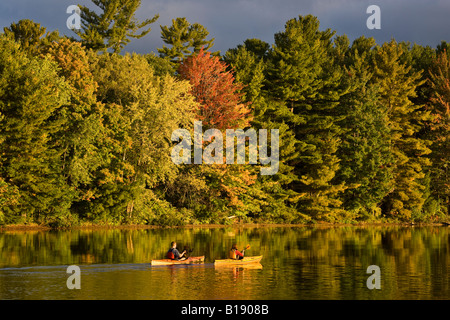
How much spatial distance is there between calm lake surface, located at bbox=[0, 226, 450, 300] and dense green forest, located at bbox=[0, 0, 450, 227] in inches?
243

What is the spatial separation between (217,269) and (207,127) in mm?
32407

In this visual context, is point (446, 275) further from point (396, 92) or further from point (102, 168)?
point (396, 92)

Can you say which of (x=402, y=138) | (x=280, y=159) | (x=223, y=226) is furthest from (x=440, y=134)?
(x=223, y=226)

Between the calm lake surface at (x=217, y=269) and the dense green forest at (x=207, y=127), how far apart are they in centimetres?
618

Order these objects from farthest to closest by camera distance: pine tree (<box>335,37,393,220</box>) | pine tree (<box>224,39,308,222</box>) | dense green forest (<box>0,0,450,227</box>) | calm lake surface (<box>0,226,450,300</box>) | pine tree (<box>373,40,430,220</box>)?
pine tree (<box>373,40,430,220</box>)
pine tree (<box>335,37,393,220</box>)
pine tree (<box>224,39,308,222</box>)
dense green forest (<box>0,0,450,227</box>)
calm lake surface (<box>0,226,450,300</box>)

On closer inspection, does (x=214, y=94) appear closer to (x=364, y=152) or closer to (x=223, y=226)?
(x=223, y=226)

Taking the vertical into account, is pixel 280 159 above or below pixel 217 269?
above

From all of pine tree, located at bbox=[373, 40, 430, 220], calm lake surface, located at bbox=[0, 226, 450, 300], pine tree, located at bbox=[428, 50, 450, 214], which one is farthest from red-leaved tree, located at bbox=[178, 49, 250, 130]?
pine tree, located at bbox=[428, 50, 450, 214]

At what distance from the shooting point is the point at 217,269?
117 ft

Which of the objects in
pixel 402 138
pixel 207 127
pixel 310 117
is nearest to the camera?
pixel 207 127

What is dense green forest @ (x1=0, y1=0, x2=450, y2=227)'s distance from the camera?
185 feet

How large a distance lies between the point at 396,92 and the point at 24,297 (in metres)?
62.4

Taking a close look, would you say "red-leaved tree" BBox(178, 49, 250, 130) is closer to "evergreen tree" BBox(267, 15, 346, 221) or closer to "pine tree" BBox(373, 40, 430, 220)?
"evergreen tree" BBox(267, 15, 346, 221)

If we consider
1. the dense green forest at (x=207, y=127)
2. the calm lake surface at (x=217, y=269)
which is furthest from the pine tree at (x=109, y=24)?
the calm lake surface at (x=217, y=269)
